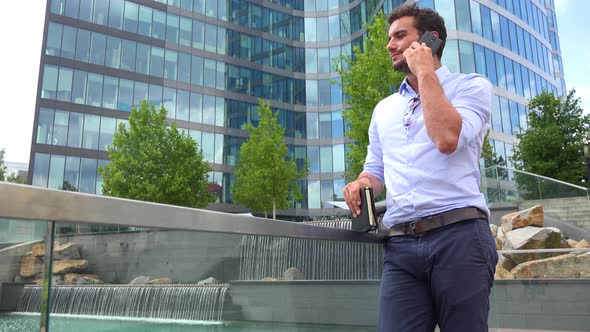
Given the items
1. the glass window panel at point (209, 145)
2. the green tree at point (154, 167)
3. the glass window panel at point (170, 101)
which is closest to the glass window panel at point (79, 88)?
the glass window panel at point (170, 101)

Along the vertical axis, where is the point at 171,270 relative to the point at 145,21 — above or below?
below

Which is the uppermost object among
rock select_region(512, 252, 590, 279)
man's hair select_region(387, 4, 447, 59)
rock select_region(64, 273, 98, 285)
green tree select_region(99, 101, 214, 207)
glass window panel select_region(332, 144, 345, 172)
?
glass window panel select_region(332, 144, 345, 172)

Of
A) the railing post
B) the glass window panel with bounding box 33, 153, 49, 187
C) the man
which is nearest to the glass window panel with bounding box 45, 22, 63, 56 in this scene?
the glass window panel with bounding box 33, 153, 49, 187

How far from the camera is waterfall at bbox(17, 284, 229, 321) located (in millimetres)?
1200

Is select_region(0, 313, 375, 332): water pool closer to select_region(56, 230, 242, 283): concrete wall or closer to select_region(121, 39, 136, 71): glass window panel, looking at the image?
select_region(56, 230, 242, 283): concrete wall

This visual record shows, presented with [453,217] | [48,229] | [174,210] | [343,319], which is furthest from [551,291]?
[48,229]

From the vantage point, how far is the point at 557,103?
24.6m

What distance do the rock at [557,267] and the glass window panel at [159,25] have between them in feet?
115

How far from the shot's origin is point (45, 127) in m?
31.6

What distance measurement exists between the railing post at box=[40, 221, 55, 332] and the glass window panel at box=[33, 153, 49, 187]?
1338 inches

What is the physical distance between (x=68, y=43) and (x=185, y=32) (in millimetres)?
9149

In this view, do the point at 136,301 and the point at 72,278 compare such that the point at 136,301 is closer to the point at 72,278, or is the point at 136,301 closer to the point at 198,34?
the point at 72,278

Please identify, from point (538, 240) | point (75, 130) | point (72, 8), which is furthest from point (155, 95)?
point (538, 240)

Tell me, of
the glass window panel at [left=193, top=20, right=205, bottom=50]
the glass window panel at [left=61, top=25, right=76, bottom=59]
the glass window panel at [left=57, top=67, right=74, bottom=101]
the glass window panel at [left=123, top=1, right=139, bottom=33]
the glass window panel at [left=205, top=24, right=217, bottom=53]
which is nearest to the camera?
the glass window panel at [left=57, top=67, right=74, bottom=101]
